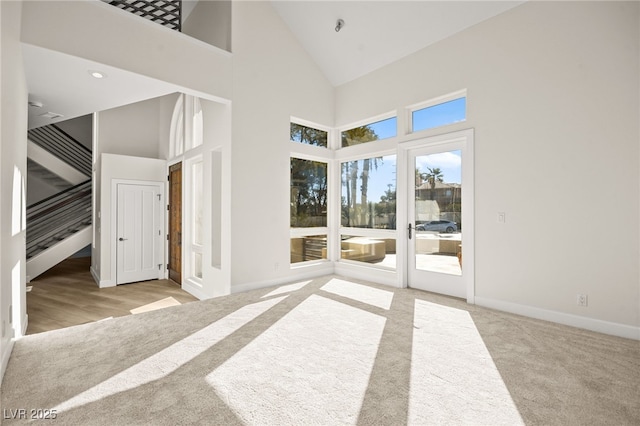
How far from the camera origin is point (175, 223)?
611 centimetres

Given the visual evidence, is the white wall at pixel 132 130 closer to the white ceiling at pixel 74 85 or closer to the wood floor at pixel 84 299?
the white ceiling at pixel 74 85

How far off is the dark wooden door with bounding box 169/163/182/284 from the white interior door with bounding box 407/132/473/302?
13.6ft

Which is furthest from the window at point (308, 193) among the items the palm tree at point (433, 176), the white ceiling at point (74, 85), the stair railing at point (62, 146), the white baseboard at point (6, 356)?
the stair railing at point (62, 146)

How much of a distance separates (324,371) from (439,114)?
3774 mm

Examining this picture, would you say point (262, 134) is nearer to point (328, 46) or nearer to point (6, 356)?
point (328, 46)

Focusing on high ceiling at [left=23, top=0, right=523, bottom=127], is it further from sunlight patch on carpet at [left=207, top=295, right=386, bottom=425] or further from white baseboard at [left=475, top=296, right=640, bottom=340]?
white baseboard at [left=475, top=296, right=640, bottom=340]


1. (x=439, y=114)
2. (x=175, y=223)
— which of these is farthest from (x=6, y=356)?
(x=439, y=114)

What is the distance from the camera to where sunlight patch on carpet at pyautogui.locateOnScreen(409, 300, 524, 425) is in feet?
6.06

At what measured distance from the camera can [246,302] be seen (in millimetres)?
4062

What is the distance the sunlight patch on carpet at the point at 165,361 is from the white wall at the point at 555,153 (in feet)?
10.1

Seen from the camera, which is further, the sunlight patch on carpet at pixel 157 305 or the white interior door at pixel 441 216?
the sunlight patch on carpet at pixel 157 305

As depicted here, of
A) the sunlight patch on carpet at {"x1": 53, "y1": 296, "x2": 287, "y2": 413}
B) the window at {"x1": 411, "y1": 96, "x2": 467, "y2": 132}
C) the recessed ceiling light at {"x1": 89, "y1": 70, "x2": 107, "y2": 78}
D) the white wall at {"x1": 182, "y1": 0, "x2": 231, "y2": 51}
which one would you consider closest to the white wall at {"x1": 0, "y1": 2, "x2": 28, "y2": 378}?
the recessed ceiling light at {"x1": 89, "y1": 70, "x2": 107, "y2": 78}

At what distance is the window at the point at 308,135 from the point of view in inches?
213

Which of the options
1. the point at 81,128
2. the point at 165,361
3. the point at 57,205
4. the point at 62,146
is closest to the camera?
the point at 165,361
